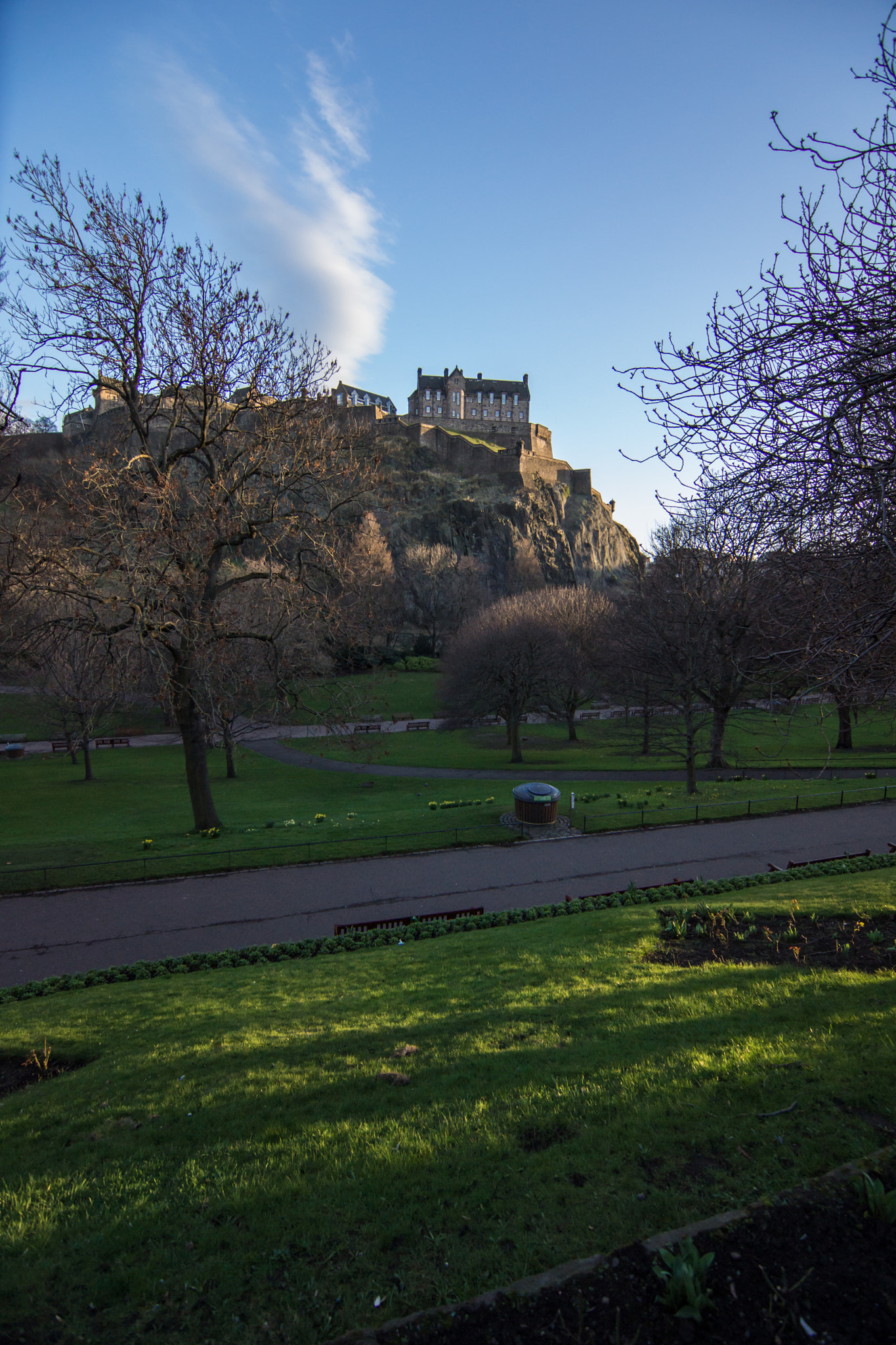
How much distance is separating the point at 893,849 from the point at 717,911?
792cm

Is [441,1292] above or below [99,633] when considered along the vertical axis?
below

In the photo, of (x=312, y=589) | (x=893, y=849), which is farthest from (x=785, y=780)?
(x=312, y=589)

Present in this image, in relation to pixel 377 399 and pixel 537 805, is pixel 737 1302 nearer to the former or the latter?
pixel 537 805

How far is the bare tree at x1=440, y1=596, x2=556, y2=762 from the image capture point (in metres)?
33.6

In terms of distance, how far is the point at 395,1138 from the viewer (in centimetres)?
412

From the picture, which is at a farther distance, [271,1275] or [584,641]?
[584,641]

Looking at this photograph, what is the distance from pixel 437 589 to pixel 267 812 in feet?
148

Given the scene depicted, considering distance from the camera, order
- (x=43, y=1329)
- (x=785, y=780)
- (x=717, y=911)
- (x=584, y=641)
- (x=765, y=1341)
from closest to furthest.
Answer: (x=765, y=1341) < (x=43, y=1329) < (x=717, y=911) < (x=785, y=780) < (x=584, y=641)

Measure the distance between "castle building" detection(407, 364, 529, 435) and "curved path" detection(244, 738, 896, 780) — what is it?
85.1 metres

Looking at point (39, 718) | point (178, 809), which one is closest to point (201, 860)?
point (178, 809)

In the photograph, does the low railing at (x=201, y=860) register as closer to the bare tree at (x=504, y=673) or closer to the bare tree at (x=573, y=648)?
the bare tree at (x=504, y=673)

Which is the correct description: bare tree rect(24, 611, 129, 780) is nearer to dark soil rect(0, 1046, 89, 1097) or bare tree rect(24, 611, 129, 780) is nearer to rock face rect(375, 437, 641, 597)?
dark soil rect(0, 1046, 89, 1097)

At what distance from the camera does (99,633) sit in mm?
13352

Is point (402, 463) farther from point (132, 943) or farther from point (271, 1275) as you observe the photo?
point (271, 1275)
